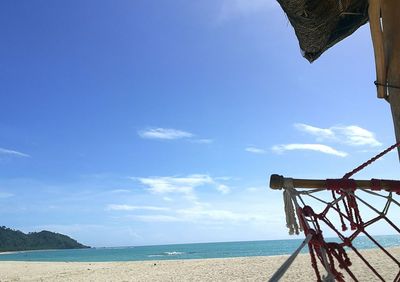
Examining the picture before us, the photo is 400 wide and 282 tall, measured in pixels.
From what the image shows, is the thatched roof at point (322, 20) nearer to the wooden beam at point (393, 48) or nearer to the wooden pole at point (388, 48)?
the wooden pole at point (388, 48)

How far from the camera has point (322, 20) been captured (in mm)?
2922

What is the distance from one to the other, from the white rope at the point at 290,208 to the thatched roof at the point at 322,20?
55.5 inches

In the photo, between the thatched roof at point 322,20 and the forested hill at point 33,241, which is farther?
the forested hill at point 33,241

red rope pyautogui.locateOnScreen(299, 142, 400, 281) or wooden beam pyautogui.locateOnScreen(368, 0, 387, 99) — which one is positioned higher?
wooden beam pyautogui.locateOnScreen(368, 0, 387, 99)

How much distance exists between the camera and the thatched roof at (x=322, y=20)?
2768 mm

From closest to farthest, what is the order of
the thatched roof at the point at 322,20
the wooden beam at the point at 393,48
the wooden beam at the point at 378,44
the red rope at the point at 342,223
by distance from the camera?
the red rope at the point at 342,223
the wooden beam at the point at 393,48
the wooden beam at the point at 378,44
the thatched roof at the point at 322,20

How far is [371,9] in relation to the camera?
259 centimetres

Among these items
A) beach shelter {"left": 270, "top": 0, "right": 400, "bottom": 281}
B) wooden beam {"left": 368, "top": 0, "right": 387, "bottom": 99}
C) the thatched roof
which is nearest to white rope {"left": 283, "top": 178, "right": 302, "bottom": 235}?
beach shelter {"left": 270, "top": 0, "right": 400, "bottom": 281}

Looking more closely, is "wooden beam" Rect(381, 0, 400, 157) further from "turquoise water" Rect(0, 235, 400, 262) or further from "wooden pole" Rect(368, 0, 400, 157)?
"turquoise water" Rect(0, 235, 400, 262)

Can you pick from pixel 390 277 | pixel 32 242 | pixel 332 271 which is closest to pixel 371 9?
pixel 332 271

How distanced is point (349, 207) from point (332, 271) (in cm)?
41

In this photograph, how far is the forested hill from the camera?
400 feet

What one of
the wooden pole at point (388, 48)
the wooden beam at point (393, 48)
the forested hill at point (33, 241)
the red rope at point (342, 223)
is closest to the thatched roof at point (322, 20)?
the wooden pole at point (388, 48)

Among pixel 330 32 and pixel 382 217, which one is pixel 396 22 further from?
pixel 382 217
